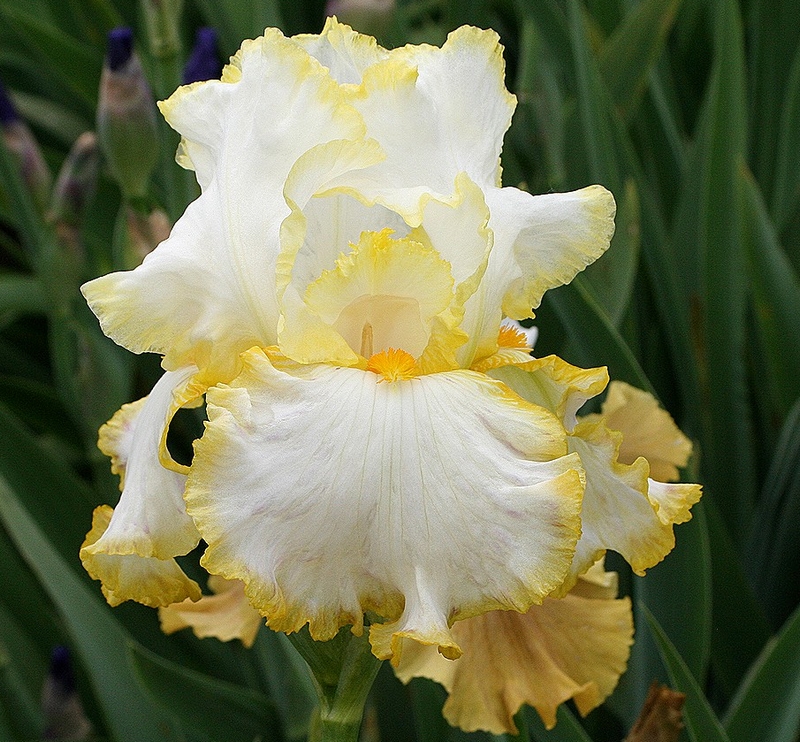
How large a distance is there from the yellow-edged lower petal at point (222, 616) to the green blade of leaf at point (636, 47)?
980 mm

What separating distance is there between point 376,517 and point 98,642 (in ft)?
1.88

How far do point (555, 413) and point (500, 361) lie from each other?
0.05 m

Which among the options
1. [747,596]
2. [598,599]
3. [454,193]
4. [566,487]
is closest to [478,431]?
[566,487]

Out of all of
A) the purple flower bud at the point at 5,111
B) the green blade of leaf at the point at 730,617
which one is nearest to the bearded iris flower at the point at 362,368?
the green blade of leaf at the point at 730,617

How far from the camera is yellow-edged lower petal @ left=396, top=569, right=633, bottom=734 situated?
702 millimetres

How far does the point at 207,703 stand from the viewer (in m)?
0.97

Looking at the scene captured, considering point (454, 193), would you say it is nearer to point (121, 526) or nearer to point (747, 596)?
point (121, 526)

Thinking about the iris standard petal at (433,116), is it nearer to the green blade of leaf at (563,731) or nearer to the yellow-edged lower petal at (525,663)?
the yellow-edged lower petal at (525,663)

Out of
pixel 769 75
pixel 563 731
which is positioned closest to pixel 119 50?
pixel 563 731

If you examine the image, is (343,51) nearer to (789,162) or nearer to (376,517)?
(376,517)

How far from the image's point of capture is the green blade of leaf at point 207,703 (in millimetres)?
912

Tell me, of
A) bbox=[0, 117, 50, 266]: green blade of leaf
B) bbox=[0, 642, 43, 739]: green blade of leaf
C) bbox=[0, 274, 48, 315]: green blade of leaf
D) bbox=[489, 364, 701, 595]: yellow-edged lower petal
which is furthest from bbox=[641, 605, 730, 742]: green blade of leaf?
bbox=[0, 274, 48, 315]: green blade of leaf

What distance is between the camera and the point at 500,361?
2.14 ft

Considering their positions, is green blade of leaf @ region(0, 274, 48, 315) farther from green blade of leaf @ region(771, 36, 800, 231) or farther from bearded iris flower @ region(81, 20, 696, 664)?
green blade of leaf @ region(771, 36, 800, 231)
